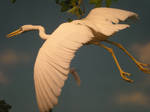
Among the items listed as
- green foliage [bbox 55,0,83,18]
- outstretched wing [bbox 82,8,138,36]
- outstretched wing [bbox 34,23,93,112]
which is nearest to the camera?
outstretched wing [bbox 34,23,93,112]

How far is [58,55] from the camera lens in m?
0.96

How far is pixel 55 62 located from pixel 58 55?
4 centimetres

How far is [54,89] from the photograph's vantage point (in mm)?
858

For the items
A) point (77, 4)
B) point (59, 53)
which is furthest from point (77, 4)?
point (59, 53)

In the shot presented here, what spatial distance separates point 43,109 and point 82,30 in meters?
0.46

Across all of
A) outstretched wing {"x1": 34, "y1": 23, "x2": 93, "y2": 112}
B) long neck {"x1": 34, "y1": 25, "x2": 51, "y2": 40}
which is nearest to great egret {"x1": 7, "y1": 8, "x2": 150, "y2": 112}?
outstretched wing {"x1": 34, "y1": 23, "x2": 93, "y2": 112}

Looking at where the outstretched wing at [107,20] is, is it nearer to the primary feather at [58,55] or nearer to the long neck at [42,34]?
the primary feather at [58,55]

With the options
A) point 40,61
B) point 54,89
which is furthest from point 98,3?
point 54,89

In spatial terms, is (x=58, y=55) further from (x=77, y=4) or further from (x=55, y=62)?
(x=77, y=4)

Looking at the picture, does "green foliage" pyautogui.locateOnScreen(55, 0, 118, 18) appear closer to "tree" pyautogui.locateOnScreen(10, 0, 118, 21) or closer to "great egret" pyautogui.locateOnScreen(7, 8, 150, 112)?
"tree" pyautogui.locateOnScreen(10, 0, 118, 21)

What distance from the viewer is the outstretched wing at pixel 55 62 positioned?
0.86m

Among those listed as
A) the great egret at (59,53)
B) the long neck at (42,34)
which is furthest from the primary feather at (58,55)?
the long neck at (42,34)

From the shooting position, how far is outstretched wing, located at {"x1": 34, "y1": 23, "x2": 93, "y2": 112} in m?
0.86

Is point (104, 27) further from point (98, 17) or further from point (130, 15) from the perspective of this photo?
point (130, 15)
